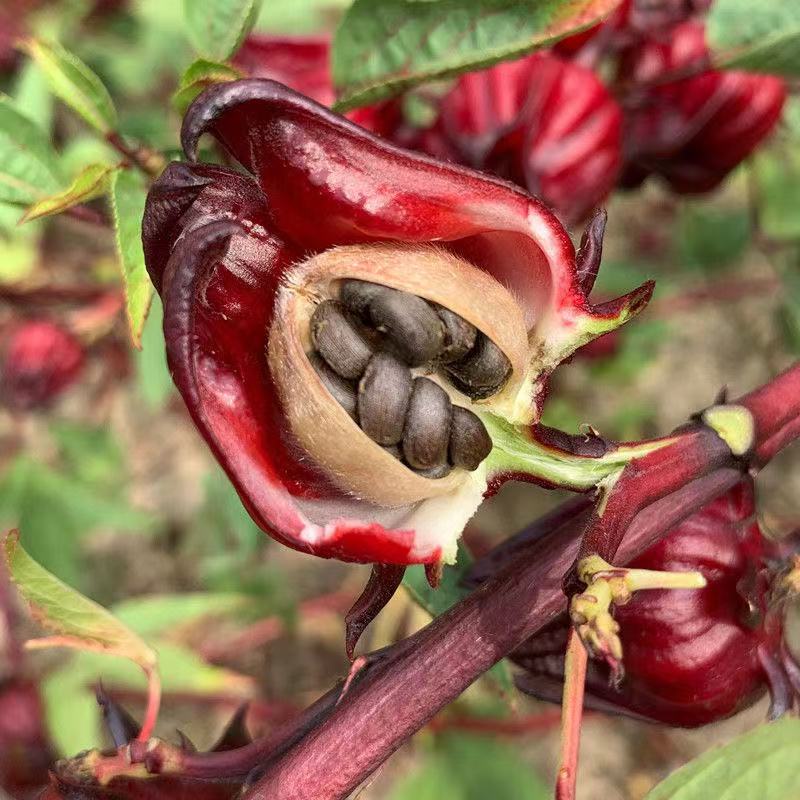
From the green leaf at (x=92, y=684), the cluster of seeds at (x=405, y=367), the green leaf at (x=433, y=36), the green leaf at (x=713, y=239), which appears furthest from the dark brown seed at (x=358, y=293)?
the green leaf at (x=713, y=239)

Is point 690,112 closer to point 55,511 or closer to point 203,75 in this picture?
point 203,75

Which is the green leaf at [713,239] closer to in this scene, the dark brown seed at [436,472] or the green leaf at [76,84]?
the green leaf at [76,84]

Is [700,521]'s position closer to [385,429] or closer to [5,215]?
[385,429]

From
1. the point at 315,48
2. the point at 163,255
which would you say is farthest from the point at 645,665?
the point at 315,48

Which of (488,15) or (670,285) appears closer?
(488,15)

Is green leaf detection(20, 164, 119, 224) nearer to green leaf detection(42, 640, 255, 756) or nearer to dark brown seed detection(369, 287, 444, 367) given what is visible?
dark brown seed detection(369, 287, 444, 367)

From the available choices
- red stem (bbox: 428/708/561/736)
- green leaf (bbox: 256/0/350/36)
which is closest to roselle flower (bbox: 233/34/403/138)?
green leaf (bbox: 256/0/350/36)
